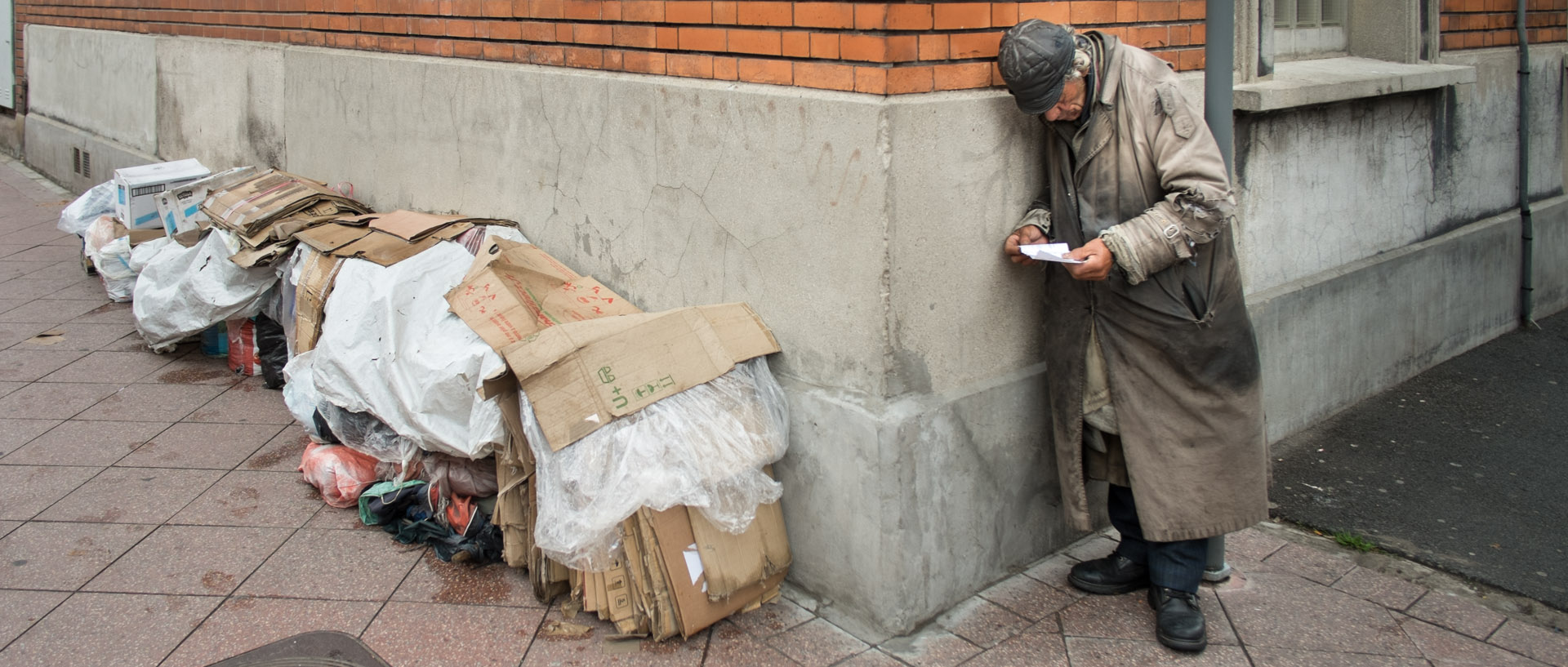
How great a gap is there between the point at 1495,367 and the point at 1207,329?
3329mm

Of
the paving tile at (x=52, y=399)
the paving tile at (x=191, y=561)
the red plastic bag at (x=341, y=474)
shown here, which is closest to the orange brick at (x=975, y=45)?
the red plastic bag at (x=341, y=474)

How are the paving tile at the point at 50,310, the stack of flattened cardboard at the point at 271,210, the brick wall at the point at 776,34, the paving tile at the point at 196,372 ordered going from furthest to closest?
1. the paving tile at the point at 50,310
2. the paving tile at the point at 196,372
3. the stack of flattened cardboard at the point at 271,210
4. the brick wall at the point at 776,34

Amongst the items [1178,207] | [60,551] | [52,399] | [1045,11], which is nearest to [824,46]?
[1045,11]

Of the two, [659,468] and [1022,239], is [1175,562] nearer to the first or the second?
[1022,239]

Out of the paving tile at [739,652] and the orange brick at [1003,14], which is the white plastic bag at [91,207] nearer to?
the paving tile at [739,652]

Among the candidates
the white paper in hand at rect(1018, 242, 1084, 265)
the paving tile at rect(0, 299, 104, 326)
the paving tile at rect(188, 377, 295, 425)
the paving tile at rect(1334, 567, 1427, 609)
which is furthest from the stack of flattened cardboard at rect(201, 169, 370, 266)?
the paving tile at rect(1334, 567, 1427, 609)

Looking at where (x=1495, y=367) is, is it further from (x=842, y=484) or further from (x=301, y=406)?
(x=301, y=406)

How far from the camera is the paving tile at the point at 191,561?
374cm

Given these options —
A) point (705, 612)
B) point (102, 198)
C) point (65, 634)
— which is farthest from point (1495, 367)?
point (102, 198)

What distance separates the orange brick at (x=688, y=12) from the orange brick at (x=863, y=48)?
1.97ft

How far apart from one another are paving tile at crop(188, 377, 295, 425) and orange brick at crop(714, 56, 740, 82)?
2.78m

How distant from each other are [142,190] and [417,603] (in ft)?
14.9

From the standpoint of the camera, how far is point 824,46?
330cm

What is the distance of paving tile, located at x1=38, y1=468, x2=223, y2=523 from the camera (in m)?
4.25
